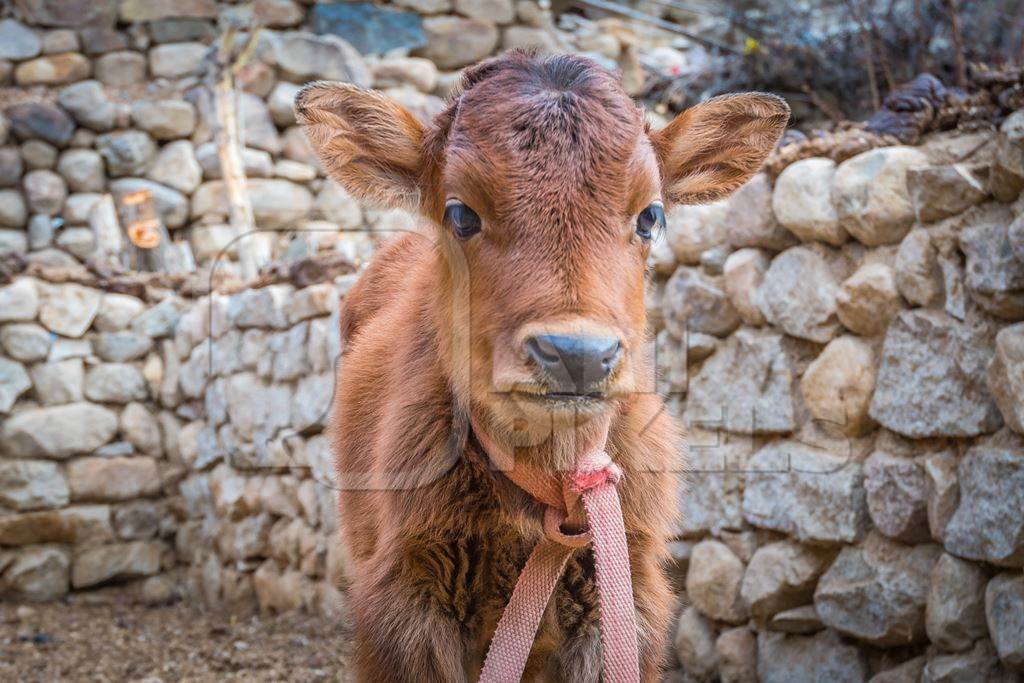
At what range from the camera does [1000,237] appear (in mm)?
3057

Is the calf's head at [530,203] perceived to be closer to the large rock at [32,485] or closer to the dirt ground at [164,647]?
the dirt ground at [164,647]

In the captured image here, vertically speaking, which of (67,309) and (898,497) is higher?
(67,309)

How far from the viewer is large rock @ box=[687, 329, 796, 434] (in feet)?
12.9

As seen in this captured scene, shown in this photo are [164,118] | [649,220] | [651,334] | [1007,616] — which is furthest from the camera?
[164,118]

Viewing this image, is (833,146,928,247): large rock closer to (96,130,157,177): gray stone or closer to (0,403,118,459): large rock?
(0,403,118,459): large rock

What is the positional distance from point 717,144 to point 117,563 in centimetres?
606

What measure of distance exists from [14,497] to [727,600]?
536cm

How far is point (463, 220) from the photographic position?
7.47 feet

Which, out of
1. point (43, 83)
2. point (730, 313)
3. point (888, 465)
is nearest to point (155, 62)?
point (43, 83)

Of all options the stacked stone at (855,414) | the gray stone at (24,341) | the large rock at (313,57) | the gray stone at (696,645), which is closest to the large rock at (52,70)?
the large rock at (313,57)

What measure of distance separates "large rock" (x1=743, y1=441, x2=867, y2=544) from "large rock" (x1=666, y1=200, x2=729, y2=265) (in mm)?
978

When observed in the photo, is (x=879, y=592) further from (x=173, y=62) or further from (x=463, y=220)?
(x=173, y=62)

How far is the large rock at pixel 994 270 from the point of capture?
3.00 metres

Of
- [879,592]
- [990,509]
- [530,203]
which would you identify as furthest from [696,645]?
Answer: [530,203]
